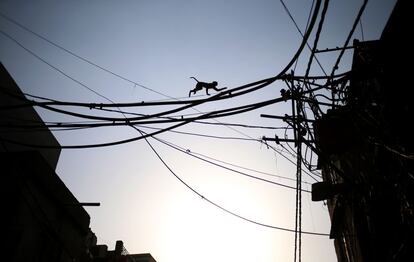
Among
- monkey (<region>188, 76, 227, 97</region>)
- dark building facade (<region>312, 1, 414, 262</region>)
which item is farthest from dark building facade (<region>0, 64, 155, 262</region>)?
dark building facade (<region>312, 1, 414, 262</region>)

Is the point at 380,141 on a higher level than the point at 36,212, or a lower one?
higher

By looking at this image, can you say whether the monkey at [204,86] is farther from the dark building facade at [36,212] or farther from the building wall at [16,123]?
the building wall at [16,123]

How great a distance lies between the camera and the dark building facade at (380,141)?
574 cm

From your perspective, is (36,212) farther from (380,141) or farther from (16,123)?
(380,141)

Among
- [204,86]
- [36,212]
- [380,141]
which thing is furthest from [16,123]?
[380,141]

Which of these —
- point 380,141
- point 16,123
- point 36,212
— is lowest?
point 36,212

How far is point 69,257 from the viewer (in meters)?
12.0

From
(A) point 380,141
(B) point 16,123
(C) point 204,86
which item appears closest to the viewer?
(A) point 380,141

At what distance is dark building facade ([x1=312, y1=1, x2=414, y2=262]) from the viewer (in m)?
5.74

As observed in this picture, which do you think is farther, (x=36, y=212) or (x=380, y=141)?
(x=36, y=212)

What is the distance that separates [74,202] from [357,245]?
36.7 ft

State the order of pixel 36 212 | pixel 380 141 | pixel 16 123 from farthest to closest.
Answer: pixel 16 123
pixel 36 212
pixel 380 141

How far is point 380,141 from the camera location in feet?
20.0

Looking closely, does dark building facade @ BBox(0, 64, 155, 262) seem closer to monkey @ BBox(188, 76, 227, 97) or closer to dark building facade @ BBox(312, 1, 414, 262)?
monkey @ BBox(188, 76, 227, 97)
